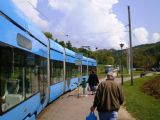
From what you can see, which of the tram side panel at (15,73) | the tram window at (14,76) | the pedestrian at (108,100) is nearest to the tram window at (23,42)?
the tram side panel at (15,73)

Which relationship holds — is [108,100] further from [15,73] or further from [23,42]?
[23,42]

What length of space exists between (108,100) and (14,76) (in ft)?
6.95

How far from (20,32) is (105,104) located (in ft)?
8.27

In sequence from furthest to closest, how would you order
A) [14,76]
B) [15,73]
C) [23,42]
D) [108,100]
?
1. [23,42]
2. [108,100]
3. [15,73]
4. [14,76]

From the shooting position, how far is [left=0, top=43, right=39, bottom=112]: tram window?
7.34m

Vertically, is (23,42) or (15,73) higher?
(23,42)

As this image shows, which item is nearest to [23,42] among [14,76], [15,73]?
[15,73]

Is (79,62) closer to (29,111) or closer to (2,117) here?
(29,111)

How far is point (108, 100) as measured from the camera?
29.4ft

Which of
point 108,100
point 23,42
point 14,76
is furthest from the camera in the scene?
point 23,42

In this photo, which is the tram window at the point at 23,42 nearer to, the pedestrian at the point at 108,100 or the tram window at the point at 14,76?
the tram window at the point at 14,76

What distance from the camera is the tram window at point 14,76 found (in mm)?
7342

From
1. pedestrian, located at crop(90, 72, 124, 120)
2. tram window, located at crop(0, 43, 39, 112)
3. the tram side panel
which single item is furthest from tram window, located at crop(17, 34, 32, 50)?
pedestrian, located at crop(90, 72, 124, 120)

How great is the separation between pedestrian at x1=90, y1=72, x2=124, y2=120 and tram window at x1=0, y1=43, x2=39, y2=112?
1.80 m
